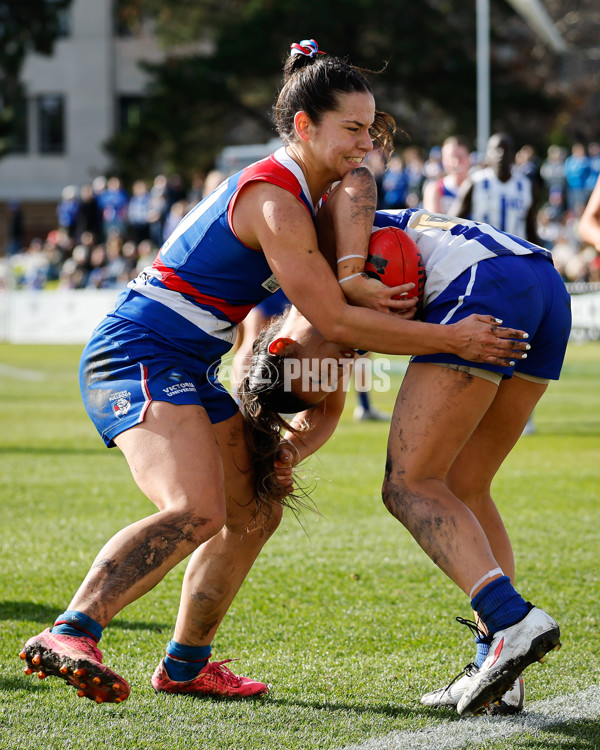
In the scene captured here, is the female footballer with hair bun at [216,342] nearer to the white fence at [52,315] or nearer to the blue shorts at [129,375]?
the blue shorts at [129,375]

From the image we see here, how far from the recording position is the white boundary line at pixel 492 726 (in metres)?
3.26

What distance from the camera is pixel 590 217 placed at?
6152mm

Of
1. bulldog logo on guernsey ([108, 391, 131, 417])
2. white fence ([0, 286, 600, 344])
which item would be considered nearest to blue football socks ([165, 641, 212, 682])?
bulldog logo on guernsey ([108, 391, 131, 417])

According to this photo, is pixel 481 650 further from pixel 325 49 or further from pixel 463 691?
pixel 325 49

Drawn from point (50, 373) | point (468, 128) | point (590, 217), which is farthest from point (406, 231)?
point (468, 128)

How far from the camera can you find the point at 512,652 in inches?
123

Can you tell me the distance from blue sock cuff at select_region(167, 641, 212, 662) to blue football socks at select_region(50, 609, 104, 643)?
678 millimetres

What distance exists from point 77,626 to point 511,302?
1662mm

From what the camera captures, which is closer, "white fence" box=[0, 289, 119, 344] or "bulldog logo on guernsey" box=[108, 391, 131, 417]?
"bulldog logo on guernsey" box=[108, 391, 131, 417]

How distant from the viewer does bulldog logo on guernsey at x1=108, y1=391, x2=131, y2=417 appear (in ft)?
11.2

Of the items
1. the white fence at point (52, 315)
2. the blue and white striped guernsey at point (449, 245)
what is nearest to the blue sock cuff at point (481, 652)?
the blue and white striped guernsey at point (449, 245)

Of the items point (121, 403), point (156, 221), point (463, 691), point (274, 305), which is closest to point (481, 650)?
point (463, 691)

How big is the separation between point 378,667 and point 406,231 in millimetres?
1613

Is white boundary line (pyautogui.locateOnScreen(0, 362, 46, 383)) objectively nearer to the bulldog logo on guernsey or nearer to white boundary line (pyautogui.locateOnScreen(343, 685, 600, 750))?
the bulldog logo on guernsey
